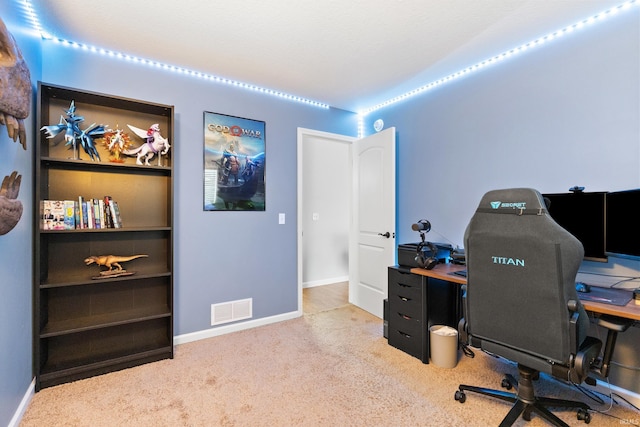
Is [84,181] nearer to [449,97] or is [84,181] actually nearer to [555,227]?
[555,227]

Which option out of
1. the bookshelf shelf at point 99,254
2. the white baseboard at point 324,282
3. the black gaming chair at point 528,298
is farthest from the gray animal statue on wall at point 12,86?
the white baseboard at point 324,282

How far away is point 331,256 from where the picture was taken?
4.87m

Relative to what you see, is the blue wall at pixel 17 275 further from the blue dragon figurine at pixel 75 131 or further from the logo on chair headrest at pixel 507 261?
the logo on chair headrest at pixel 507 261

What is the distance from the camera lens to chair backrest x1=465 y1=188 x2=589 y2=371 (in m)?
1.28

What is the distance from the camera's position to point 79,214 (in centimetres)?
205

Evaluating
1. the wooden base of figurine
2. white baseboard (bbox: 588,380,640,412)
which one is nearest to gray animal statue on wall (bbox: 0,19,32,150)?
the wooden base of figurine

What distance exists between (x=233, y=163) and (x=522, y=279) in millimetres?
2479

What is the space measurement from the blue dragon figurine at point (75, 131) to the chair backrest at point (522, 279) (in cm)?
265

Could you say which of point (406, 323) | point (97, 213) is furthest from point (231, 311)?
point (406, 323)

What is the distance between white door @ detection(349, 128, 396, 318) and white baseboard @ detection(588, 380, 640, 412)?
5.62 ft

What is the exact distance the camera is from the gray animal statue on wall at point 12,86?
1152mm

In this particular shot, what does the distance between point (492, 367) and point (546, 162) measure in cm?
160

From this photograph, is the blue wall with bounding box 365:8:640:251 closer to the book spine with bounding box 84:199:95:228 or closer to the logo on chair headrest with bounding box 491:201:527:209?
the logo on chair headrest with bounding box 491:201:527:209

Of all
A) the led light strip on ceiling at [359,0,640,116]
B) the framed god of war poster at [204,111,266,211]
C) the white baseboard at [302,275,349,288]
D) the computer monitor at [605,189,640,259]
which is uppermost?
the led light strip on ceiling at [359,0,640,116]
